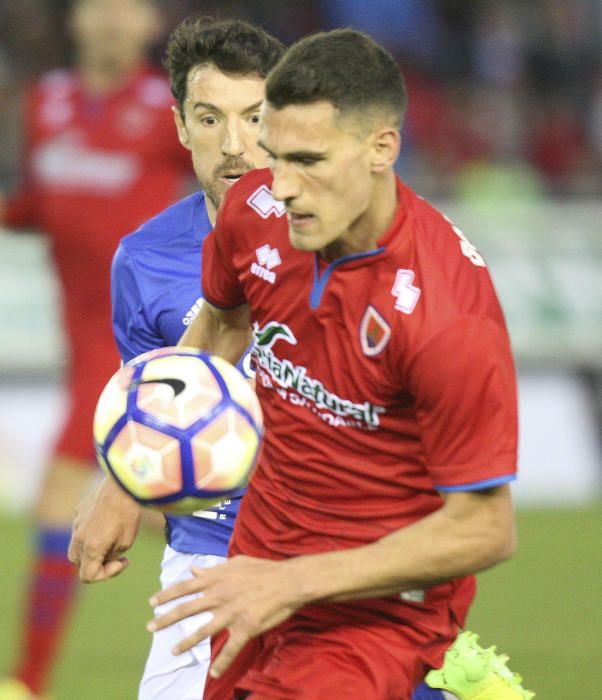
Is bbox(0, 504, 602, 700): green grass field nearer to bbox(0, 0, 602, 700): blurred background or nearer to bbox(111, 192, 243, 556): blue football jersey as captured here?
bbox(0, 0, 602, 700): blurred background

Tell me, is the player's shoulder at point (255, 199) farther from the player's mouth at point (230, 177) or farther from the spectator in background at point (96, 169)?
the spectator in background at point (96, 169)

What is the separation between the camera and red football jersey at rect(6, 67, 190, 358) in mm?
7277

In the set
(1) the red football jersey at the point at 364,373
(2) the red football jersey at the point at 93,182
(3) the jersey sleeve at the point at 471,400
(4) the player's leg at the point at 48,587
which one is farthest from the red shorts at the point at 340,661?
(2) the red football jersey at the point at 93,182

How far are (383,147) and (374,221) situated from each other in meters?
0.18

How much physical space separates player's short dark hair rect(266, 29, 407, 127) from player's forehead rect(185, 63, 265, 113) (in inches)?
34.9

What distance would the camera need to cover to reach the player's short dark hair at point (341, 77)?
3477 mm

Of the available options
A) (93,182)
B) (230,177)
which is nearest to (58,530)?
(93,182)

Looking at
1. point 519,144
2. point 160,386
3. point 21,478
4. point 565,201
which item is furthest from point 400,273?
point 519,144

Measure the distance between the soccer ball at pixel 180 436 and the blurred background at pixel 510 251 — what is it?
3.54 m

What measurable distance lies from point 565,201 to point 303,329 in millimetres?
9041

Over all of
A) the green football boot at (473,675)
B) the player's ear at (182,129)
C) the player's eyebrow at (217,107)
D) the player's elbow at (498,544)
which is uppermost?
the player's eyebrow at (217,107)

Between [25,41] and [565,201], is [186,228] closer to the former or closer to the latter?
[565,201]

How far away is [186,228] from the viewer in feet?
15.6

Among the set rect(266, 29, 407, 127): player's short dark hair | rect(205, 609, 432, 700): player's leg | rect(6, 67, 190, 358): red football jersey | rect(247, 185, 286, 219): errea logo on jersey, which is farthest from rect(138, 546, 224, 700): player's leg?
rect(6, 67, 190, 358): red football jersey
